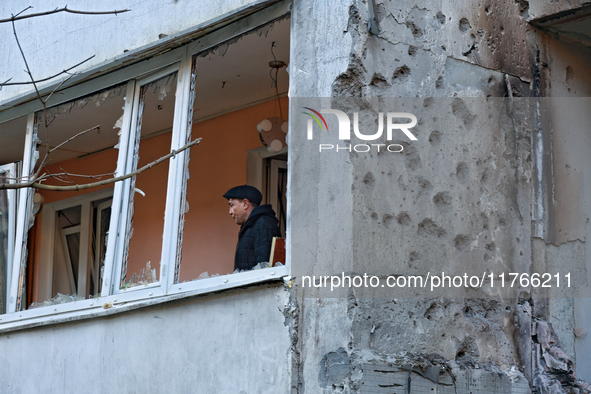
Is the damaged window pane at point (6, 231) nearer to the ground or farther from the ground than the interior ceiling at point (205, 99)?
nearer to the ground

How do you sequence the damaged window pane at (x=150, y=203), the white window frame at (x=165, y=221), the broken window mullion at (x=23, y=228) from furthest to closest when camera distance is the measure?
the damaged window pane at (x=150, y=203), the broken window mullion at (x=23, y=228), the white window frame at (x=165, y=221)

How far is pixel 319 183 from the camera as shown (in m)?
4.52

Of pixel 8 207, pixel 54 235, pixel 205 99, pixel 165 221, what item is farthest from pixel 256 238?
pixel 54 235

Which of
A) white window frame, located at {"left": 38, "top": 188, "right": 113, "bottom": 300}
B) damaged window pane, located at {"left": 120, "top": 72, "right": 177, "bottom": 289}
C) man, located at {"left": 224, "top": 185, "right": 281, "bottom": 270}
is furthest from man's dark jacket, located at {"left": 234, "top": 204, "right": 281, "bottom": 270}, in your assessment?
white window frame, located at {"left": 38, "top": 188, "right": 113, "bottom": 300}

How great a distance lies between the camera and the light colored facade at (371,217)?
438 cm

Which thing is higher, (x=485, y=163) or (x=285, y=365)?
(x=485, y=163)

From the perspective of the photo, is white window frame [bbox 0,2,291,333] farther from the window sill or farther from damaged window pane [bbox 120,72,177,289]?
damaged window pane [bbox 120,72,177,289]

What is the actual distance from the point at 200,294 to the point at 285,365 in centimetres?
83

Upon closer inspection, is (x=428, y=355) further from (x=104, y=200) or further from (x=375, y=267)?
(x=104, y=200)

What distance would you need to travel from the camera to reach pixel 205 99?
7.18m

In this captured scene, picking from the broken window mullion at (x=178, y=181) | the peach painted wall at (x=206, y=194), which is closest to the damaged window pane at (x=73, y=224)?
the peach painted wall at (x=206, y=194)

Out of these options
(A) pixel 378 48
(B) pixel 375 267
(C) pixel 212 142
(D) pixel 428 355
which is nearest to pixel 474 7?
(A) pixel 378 48

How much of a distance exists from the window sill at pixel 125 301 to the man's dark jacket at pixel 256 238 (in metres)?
0.57

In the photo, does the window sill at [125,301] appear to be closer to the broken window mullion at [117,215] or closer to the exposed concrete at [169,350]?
the exposed concrete at [169,350]
